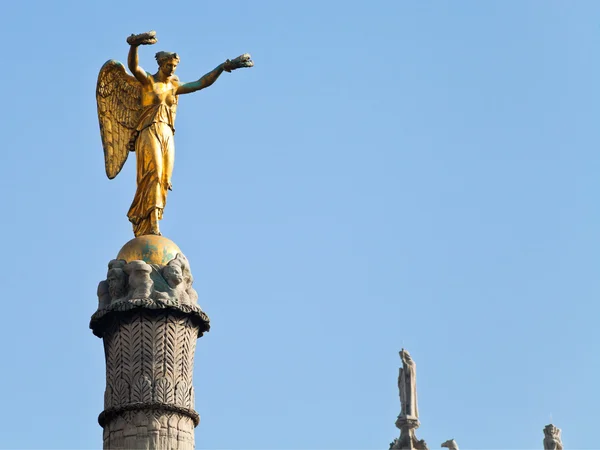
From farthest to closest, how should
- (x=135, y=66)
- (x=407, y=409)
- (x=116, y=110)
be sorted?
(x=116, y=110)
(x=135, y=66)
(x=407, y=409)

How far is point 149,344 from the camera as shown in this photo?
3066 centimetres

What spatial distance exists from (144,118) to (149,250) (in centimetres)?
311

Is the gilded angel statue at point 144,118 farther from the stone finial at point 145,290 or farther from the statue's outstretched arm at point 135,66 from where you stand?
the stone finial at point 145,290

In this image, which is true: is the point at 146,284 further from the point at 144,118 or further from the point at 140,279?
the point at 144,118

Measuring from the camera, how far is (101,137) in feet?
112

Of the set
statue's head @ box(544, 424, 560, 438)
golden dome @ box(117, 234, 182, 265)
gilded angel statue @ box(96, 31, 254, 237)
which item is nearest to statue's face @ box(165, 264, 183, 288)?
golden dome @ box(117, 234, 182, 265)

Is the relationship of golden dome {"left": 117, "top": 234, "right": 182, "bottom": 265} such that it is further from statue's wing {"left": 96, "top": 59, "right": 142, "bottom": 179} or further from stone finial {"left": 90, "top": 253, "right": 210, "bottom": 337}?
statue's wing {"left": 96, "top": 59, "right": 142, "bottom": 179}

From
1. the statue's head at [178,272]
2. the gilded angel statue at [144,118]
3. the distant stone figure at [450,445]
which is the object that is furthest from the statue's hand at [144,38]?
the distant stone figure at [450,445]

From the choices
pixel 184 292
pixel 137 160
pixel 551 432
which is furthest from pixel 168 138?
pixel 551 432

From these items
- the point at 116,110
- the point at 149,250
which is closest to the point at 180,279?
the point at 149,250

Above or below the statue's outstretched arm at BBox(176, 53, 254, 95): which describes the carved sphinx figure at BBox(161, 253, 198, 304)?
below

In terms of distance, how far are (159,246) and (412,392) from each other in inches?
215

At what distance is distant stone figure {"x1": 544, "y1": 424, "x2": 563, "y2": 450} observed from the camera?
105 ft

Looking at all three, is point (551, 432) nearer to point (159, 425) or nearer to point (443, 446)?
point (443, 446)
